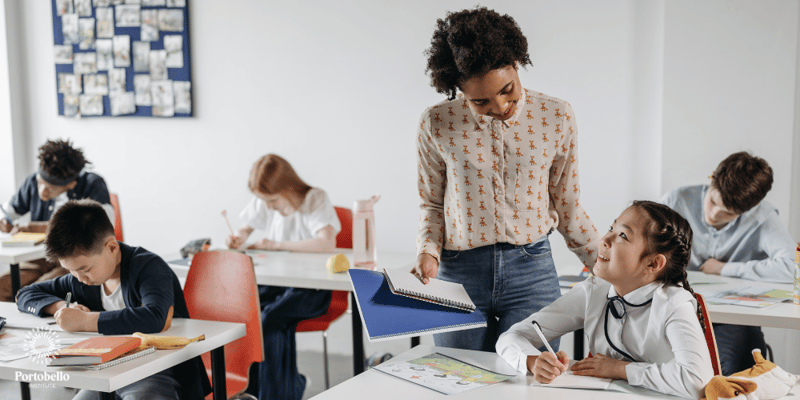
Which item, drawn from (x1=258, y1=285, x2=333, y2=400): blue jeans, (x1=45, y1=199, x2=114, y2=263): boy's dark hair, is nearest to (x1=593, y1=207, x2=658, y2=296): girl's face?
(x1=45, y1=199, x2=114, y2=263): boy's dark hair

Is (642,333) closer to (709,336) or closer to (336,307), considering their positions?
(709,336)

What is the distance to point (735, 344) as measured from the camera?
2174 mm

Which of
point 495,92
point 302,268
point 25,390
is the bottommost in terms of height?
point 25,390

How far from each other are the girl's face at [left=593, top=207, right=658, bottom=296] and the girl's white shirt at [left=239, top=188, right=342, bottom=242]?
1860mm

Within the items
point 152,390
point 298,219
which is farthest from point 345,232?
point 152,390

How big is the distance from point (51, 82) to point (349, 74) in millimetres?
2443

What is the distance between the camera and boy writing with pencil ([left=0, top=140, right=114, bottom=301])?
3.40 metres

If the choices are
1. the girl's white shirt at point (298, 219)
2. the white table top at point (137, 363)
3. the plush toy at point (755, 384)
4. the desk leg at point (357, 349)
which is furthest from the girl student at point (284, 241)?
the plush toy at point (755, 384)

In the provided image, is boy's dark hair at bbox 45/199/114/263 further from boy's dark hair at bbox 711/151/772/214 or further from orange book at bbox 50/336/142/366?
boy's dark hair at bbox 711/151/772/214

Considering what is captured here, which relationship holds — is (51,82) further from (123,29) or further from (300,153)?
(300,153)

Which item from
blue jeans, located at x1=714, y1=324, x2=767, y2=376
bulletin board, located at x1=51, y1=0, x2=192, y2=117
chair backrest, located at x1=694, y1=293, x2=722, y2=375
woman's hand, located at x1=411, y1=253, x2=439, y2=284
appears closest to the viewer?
chair backrest, located at x1=694, y1=293, x2=722, y2=375

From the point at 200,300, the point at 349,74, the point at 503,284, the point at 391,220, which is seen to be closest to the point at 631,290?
the point at 503,284

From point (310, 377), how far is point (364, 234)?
3.07ft

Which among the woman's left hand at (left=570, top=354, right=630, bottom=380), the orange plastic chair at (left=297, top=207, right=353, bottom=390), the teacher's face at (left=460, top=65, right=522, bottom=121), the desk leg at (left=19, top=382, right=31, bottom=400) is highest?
the teacher's face at (left=460, top=65, right=522, bottom=121)
